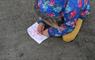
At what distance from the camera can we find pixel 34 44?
81.9 inches

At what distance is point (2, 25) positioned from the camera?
2.28 metres

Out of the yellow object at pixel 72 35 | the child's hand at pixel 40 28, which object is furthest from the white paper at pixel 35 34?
the yellow object at pixel 72 35

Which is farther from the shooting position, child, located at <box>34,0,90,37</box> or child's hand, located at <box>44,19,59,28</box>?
child's hand, located at <box>44,19,59,28</box>

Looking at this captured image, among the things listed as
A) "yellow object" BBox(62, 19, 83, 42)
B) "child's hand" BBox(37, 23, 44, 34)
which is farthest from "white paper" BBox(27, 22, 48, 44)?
"yellow object" BBox(62, 19, 83, 42)

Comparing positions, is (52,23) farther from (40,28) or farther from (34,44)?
(34,44)

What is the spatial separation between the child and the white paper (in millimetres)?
37

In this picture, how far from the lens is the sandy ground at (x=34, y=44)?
1.98 meters

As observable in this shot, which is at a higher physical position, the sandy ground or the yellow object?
the yellow object

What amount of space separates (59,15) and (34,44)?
36cm

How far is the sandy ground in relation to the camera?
1.98 meters

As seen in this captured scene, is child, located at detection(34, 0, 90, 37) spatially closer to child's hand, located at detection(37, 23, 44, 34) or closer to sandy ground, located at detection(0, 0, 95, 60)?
child's hand, located at detection(37, 23, 44, 34)

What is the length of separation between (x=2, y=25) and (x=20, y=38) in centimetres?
27

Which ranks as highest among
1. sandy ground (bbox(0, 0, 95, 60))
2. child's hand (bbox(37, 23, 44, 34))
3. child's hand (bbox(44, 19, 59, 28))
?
child's hand (bbox(44, 19, 59, 28))

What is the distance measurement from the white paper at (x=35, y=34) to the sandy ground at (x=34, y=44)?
34 millimetres
